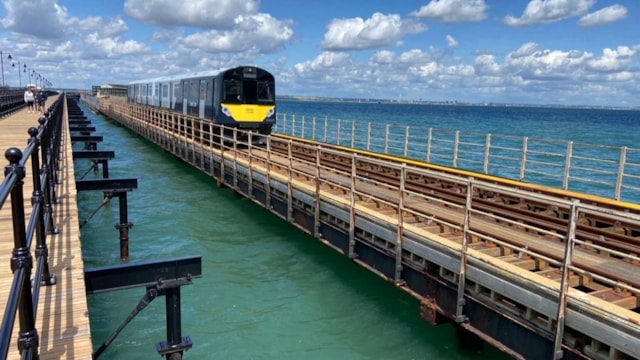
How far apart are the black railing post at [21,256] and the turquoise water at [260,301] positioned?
4.10 metres

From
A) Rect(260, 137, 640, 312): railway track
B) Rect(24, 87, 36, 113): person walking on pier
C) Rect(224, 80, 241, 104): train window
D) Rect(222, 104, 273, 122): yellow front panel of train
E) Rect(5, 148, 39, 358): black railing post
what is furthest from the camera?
Rect(24, 87, 36, 113): person walking on pier

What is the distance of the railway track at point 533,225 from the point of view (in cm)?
518

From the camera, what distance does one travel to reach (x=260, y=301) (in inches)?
333

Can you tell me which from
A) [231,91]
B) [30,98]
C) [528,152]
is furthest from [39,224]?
[30,98]

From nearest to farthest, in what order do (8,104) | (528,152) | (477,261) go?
(477,261) → (528,152) → (8,104)

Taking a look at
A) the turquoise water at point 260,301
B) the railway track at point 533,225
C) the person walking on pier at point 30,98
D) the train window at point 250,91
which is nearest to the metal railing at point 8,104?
the person walking on pier at point 30,98

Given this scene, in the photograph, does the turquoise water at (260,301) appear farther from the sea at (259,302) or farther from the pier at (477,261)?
the pier at (477,261)

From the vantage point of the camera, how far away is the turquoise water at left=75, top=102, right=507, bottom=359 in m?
6.96

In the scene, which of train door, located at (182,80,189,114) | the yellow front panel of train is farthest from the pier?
train door, located at (182,80,189,114)

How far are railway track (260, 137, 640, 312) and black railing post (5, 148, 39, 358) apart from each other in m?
4.19

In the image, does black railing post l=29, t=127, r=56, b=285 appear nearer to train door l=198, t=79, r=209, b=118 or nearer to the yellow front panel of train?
the yellow front panel of train

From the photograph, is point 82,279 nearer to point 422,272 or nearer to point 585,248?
point 422,272

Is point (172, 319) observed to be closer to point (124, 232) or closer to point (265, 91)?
point (124, 232)

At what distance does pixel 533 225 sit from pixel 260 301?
4.43 m
